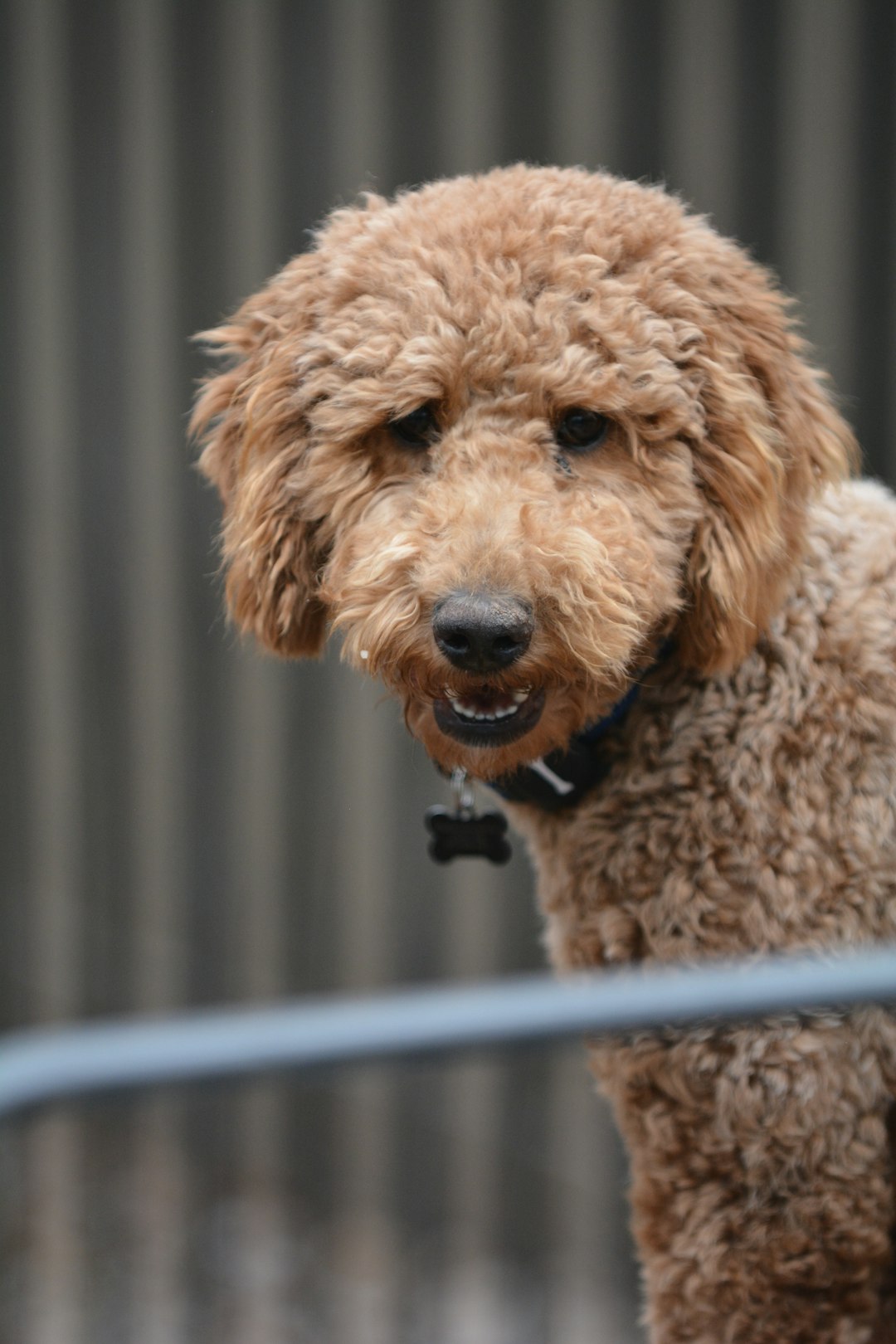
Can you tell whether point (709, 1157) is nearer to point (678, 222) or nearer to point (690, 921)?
point (690, 921)

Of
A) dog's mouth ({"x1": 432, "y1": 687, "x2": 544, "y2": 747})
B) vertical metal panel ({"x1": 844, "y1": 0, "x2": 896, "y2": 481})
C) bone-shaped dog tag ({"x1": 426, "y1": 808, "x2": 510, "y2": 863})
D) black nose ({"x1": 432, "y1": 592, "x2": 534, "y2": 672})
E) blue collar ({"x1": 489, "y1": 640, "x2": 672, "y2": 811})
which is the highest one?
vertical metal panel ({"x1": 844, "y1": 0, "x2": 896, "y2": 481})

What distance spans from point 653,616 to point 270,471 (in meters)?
0.55

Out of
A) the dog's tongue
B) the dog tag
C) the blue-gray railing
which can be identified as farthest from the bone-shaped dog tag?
the blue-gray railing

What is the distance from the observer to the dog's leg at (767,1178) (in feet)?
5.16

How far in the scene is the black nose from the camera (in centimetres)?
144

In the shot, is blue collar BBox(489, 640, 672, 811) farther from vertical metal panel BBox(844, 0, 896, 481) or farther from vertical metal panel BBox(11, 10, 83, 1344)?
vertical metal panel BBox(11, 10, 83, 1344)

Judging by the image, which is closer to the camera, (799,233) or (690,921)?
(690,921)

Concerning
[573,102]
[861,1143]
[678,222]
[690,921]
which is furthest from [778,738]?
[573,102]

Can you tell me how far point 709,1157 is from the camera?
163 cm

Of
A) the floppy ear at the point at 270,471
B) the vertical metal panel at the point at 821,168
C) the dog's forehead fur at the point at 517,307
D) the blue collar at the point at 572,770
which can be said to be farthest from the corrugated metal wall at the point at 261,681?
the dog's forehead fur at the point at 517,307

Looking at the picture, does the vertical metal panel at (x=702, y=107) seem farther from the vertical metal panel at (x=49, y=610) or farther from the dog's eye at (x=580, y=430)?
the dog's eye at (x=580, y=430)

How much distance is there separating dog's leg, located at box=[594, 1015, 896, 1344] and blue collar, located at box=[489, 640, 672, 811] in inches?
13.2

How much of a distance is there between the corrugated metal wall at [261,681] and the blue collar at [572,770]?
6.19ft

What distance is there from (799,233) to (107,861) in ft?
8.89
